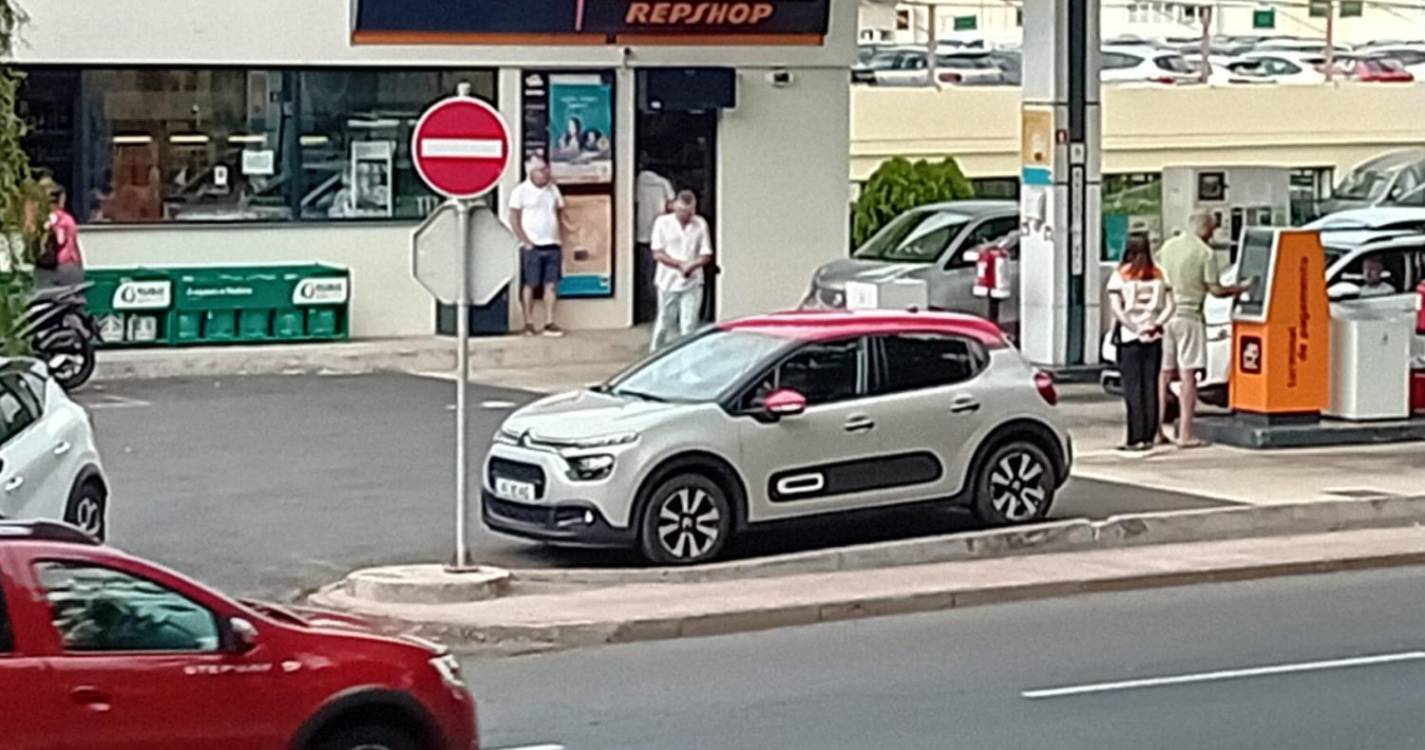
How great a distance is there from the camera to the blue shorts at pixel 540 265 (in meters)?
29.9

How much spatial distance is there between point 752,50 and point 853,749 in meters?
20.6

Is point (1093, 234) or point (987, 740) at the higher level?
point (1093, 234)

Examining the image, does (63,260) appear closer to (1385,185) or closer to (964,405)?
(964,405)

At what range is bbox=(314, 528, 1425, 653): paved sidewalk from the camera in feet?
50.6

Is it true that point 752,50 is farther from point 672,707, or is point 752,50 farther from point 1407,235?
point 672,707

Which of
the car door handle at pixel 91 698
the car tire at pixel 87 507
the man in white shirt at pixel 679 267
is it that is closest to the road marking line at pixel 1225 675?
the car door handle at pixel 91 698

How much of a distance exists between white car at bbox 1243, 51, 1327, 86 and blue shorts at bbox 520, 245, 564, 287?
77.2 ft

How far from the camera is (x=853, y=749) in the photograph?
12.1m

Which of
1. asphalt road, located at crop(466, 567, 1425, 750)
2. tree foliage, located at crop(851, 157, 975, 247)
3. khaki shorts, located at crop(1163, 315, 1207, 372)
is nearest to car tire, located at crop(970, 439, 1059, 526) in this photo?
asphalt road, located at crop(466, 567, 1425, 750)

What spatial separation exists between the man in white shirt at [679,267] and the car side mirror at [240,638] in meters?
16.9

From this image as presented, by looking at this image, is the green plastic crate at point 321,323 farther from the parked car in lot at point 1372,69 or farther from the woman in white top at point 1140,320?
the parked car in lot at point 1372,69

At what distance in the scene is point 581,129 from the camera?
31031mm

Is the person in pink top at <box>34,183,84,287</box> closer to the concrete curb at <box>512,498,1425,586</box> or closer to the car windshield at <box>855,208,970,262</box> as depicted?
the car windshield at <box>855,208,970,262</box>

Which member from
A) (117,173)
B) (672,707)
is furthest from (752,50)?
(672,707)
